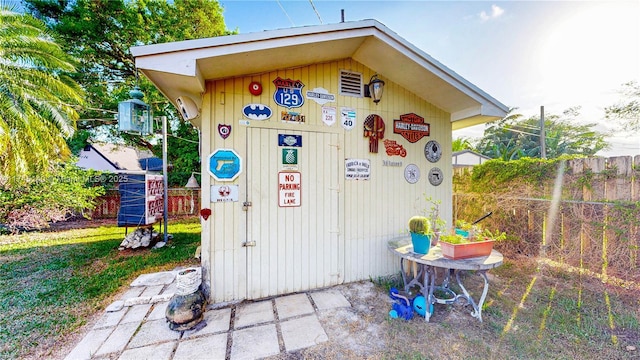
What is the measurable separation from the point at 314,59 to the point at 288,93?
1.83ft

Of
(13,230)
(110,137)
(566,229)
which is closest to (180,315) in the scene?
(566,229)

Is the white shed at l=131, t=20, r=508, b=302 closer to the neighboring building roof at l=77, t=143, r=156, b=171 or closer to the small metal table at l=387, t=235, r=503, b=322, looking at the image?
the small metal table at l=387, t=235, r=503, b=322

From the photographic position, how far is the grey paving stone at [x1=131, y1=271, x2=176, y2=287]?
10.9ft

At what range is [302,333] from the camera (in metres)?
2.27

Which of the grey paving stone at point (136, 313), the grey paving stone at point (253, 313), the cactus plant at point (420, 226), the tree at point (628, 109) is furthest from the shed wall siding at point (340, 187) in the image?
the tree at point (628, 109)

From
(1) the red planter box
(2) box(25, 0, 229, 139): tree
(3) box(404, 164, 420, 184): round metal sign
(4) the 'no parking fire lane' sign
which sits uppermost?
(2) box(25, 0, 229, 139): tree

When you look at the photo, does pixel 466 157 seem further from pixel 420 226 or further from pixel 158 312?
pixel 158 312

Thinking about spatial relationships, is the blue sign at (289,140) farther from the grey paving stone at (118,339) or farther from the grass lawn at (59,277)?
the grass lawn at (59,277)

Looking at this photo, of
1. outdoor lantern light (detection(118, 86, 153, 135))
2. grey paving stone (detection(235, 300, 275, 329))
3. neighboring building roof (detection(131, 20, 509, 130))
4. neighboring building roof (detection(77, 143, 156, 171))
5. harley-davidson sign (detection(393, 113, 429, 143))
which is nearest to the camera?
neighboring building roof (detection(131, 20, 509, 130))

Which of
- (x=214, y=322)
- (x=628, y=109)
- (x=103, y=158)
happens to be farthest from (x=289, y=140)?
(x=103, y=158)

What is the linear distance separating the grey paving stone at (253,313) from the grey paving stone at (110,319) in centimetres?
125

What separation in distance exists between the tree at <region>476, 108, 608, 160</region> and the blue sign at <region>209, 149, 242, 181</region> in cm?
1658

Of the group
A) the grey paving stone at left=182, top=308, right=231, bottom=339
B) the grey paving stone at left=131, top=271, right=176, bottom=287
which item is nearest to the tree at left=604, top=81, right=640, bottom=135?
the grey paving stone at left=182, top=308, right=231, bottom=339

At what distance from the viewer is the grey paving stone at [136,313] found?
248 cm
